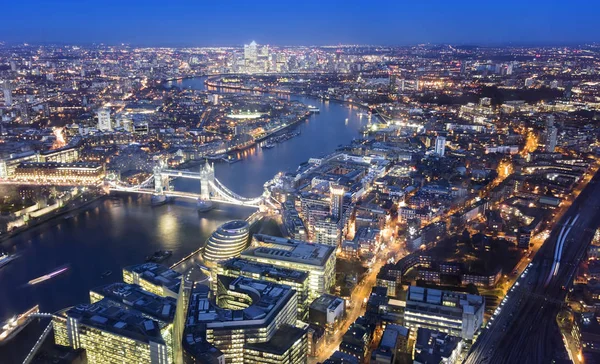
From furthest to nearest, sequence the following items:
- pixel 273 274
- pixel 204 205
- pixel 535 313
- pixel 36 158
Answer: pixel 36 158, pixel 204 205, pixel 273 274, pixel 535 313

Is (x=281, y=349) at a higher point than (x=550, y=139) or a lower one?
lower

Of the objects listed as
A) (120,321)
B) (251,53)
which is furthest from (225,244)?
(251,53)

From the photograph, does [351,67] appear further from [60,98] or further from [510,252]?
[510,252]

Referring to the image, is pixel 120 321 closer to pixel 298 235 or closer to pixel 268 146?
pixel 298 235

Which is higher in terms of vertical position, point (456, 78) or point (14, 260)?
point (456, 78)

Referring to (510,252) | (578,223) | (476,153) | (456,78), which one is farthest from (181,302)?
(456,78)

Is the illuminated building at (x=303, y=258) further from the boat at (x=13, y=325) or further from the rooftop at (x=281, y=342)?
the boat at (x=13, y=325)

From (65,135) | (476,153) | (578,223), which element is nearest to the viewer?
(578,223)
